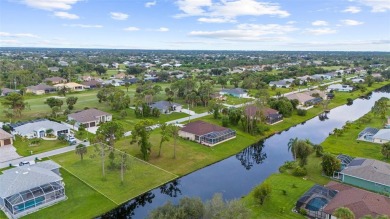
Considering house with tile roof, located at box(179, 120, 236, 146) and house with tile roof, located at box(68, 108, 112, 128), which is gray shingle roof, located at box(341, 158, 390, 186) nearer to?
house with tile roof, located at box(179, 120, 236, 146)

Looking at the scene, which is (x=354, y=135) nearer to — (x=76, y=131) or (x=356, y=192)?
(x=356, y=192)

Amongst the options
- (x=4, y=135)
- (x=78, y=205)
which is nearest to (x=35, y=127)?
(x=4, y=135)

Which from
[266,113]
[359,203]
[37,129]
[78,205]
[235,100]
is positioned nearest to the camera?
[359,203]

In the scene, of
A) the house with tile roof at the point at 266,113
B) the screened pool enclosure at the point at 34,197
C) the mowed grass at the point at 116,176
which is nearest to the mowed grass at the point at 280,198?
the mowed grass at the point at 116,176

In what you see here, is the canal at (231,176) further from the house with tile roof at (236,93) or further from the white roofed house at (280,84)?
the white roofed house at (280,84)

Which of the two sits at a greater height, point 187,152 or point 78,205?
point 187,152

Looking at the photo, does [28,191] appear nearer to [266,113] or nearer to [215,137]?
[215,137]
